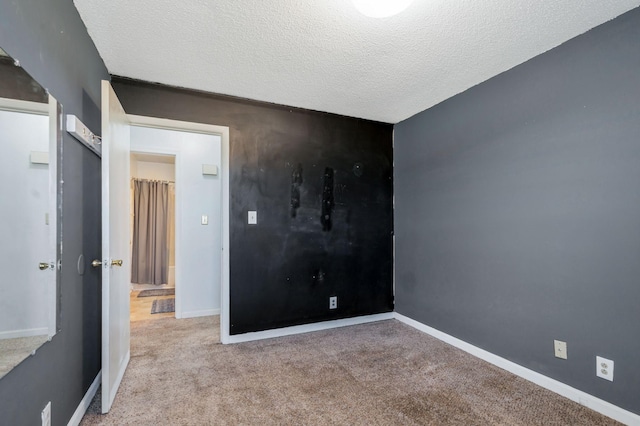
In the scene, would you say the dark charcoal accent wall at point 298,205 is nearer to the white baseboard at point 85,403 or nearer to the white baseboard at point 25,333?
the white baseboard at point 85,403

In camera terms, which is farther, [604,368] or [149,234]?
[149,234]

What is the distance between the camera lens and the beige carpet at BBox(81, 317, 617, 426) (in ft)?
5.84

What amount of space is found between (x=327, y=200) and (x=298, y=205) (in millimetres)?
334

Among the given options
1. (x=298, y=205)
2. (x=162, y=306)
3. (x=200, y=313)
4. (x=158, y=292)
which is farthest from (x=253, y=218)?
(x=158, y=292)

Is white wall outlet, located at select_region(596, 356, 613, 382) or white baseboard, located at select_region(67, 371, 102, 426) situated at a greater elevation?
white wall outlet, located at select_region(596, 356, 613, 382)

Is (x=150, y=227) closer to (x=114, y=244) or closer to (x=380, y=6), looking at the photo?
(x=114, y=244)

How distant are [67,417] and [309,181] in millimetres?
2444

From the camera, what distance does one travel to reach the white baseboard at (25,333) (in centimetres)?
103

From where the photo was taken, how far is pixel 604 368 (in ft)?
5.92

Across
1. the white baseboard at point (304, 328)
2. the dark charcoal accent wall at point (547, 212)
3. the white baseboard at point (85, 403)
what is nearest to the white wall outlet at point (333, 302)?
A: the white baseboard at point (304, 328)

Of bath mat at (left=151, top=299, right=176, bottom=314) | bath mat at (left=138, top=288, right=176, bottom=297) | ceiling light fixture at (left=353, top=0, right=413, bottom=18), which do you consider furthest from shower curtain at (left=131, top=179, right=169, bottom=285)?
ceiling light fixture at (left=353, top=0, right=413, bottom=18)

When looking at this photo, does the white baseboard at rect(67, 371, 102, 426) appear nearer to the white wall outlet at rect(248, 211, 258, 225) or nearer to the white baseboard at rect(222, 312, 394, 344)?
the white baseboard at rect(222, 312, 394, 344)

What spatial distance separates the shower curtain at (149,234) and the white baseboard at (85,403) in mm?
3241

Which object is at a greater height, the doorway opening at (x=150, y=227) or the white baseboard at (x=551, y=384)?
the doorway opening at (x=150, y=227)
